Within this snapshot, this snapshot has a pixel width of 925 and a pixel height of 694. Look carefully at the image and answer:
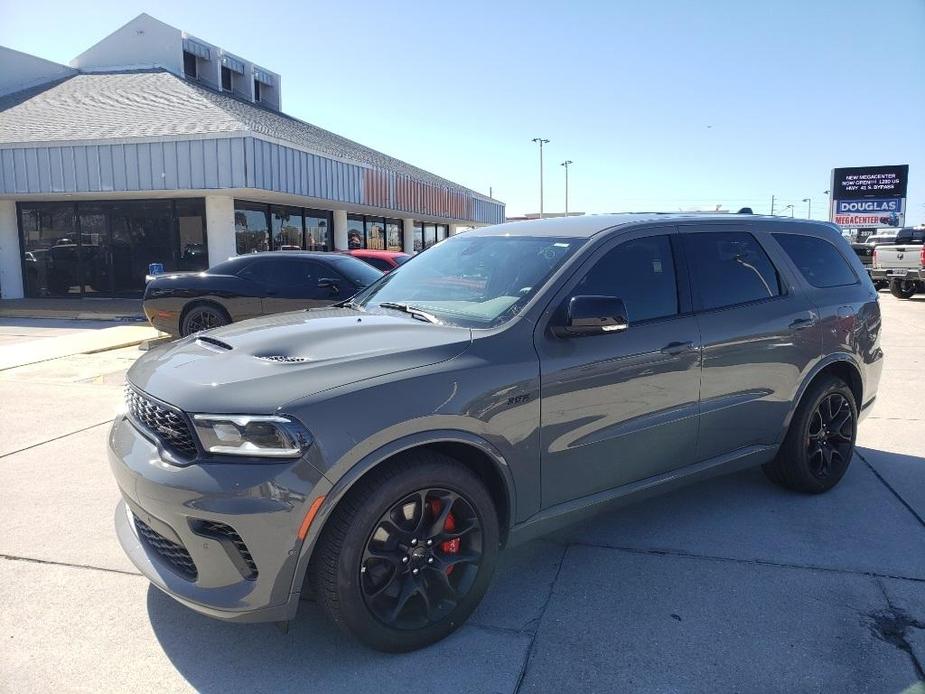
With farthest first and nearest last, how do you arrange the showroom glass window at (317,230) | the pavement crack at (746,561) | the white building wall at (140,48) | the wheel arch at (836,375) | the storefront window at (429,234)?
the storefront window at (429,234) → the white building wall at (140,48) → the showroom glass window at (317,230) → the wheel arch at (836,375) → the pavement crack at (746,561)

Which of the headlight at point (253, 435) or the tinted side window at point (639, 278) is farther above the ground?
the tinted side window at point (639, 278)

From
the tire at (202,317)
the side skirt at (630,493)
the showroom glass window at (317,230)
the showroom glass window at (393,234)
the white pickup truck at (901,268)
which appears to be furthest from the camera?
the showroom glass window at (393,234)

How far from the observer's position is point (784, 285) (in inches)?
164

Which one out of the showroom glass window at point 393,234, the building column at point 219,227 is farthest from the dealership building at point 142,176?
the showroom glass window at point 393,234

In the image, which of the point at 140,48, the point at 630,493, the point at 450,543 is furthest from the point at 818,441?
the point at 140,48

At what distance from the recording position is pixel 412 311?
11.3ft

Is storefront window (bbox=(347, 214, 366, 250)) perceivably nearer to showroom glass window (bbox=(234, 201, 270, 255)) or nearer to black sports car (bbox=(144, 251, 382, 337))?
showroom glass window (bbox=(234, 201, 270, 255))

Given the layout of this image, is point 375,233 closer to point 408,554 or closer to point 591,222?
point 591,222

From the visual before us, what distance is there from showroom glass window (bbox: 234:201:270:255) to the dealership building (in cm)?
4

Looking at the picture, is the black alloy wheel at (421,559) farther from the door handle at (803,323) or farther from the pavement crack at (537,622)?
the door handle at (803,323)

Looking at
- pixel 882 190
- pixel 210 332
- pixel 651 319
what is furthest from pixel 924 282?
pixel 882 190

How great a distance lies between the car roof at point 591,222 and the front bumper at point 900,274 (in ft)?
63.0

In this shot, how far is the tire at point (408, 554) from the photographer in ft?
8.13

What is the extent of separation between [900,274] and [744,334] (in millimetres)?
20611
